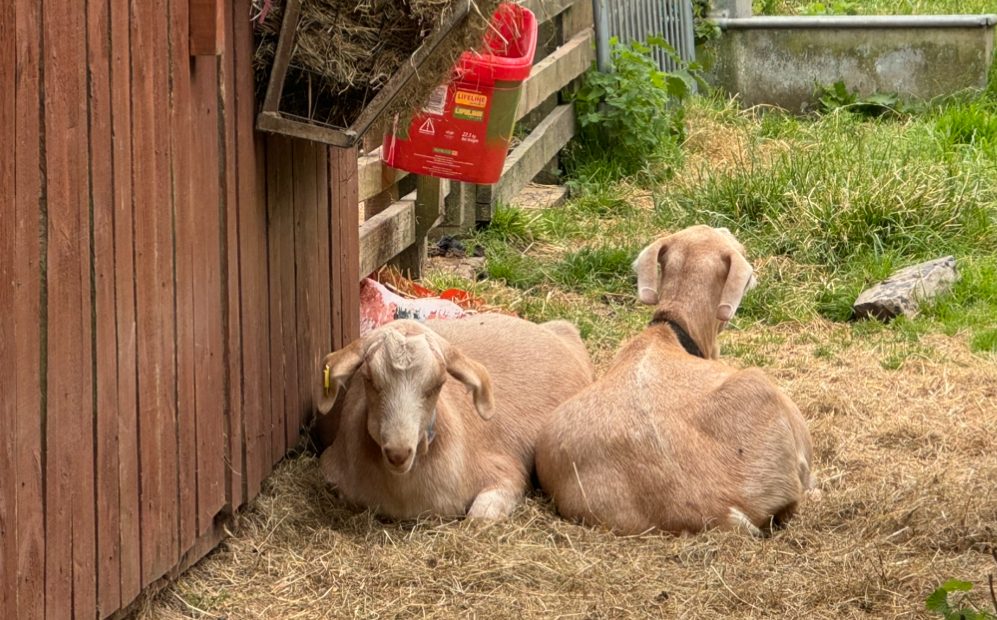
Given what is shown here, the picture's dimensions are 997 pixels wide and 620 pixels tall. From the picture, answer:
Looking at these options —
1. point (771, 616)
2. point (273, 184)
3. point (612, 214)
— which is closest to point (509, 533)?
A: point (771, 616)

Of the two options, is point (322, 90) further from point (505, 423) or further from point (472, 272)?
point (472, 272)

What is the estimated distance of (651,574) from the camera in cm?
550

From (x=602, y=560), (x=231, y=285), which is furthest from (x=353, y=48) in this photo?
(x=602, y=560)

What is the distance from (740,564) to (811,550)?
359mm

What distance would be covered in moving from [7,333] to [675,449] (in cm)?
279

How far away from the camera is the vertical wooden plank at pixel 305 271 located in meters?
6.22

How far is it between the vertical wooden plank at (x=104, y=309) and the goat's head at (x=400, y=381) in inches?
51.8

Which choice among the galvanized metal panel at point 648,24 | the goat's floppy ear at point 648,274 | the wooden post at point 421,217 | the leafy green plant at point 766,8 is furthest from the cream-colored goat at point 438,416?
the leafy green plant at point 766,8

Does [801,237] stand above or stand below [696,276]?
below

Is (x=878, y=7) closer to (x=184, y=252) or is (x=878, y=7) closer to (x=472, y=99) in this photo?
(x=472, y=99)

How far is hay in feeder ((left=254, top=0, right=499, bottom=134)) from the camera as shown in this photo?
5539 millimetres

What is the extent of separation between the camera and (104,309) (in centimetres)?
440

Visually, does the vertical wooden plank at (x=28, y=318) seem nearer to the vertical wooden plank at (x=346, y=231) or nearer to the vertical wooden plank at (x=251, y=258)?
the vertical wooden plank at (x=251, y=258)

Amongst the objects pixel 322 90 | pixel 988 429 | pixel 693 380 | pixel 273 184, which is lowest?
pixel 988 429
